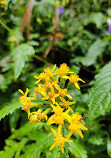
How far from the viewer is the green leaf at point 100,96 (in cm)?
142

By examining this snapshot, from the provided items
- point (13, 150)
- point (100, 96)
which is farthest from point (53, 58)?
point (13, 150)

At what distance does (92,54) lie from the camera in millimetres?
2387

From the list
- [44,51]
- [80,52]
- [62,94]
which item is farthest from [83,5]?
[62,94]

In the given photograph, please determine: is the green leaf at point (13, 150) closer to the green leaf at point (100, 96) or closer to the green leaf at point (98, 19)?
the green leaf at point (100, 96)

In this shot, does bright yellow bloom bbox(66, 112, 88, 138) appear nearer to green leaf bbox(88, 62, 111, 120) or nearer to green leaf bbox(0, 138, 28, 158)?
green leaf bbox(88, 62, 111, 120)

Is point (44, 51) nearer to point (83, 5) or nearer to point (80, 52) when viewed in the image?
point (80, 52)

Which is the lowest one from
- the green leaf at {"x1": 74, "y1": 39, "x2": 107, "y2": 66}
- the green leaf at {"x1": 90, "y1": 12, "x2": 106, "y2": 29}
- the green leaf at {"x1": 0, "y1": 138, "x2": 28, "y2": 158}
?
the green leaf at {"x1": 0, "y1": 138, "x2": 28, "y2": 158}

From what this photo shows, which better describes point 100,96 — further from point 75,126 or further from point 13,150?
point 13,150

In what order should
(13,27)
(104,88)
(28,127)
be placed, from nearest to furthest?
1. (104,88)
2. (28,127)
3. (13,27)

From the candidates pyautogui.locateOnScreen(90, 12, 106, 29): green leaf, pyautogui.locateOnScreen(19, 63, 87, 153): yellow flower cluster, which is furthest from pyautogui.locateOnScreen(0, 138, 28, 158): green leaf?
pyautogui.locateOnScreen(90, 12, 106, 29): green leaf

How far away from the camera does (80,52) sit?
254 centimetres

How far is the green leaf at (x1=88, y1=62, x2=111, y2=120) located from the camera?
142 cm

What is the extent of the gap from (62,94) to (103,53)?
1617 mm

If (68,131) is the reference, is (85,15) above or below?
above
